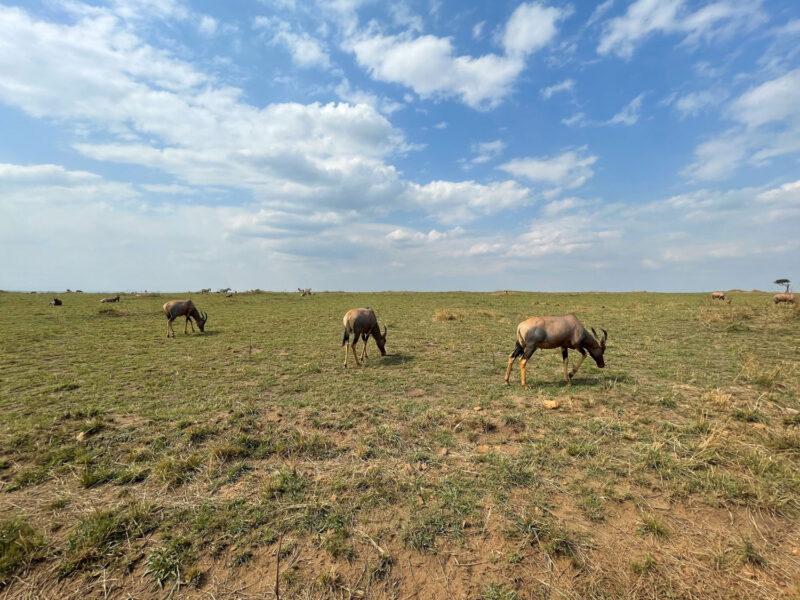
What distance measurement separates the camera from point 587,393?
28.6 feet

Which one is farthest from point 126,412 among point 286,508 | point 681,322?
point 681,322

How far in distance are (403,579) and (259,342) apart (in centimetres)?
1493

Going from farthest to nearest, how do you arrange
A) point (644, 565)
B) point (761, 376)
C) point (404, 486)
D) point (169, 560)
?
point (761, 376)
point (404, 486)
point (169, 560)
point (644, 565)

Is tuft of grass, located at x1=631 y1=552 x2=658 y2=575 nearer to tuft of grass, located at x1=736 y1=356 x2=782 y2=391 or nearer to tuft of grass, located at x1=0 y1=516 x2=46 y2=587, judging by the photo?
tuft of grass, located at x1=0 y1=516 x2=46 y2=587

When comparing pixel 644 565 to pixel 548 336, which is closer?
pixel 644 565

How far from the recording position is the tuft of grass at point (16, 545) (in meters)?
3.71

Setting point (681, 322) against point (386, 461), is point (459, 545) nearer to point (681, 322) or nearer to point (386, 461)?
point (386, 461)

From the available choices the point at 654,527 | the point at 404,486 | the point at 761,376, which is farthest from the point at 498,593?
the point at 761,376

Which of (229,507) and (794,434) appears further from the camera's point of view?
(794,434)

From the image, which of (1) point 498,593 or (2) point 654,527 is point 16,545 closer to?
(1) point 498,593

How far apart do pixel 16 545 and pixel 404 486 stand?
15.5ft

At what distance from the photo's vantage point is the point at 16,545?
388 cm

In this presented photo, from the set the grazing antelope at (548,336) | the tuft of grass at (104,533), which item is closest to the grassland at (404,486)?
the tuft of grass at (104,533)

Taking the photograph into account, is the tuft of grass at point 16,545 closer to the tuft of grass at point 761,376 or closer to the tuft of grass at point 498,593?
the tuft of grass at point 498,593
